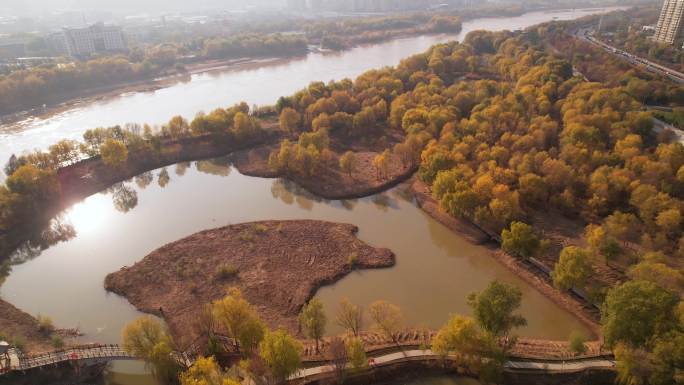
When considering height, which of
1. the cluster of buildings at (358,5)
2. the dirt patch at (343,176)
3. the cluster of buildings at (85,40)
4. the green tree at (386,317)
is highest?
the cluster of buildings at (358,5)

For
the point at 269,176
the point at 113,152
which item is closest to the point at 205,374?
the point at 269,176

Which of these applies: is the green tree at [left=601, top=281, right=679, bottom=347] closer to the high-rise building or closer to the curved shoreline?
the curved shoreline

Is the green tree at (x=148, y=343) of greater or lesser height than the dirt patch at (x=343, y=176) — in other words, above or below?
above

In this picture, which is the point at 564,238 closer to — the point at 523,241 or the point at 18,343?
the point at 523,241

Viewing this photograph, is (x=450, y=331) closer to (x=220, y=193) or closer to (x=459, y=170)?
(x=459, y=170)

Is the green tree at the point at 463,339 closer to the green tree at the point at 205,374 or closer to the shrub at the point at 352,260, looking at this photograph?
the green tree at the point at 205,374

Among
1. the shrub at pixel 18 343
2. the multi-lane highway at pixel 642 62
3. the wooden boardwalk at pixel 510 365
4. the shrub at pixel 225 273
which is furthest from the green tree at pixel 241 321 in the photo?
the multi-lane highway at pixel 642 62

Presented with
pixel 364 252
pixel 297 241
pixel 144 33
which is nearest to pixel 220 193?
pixel 297 241
